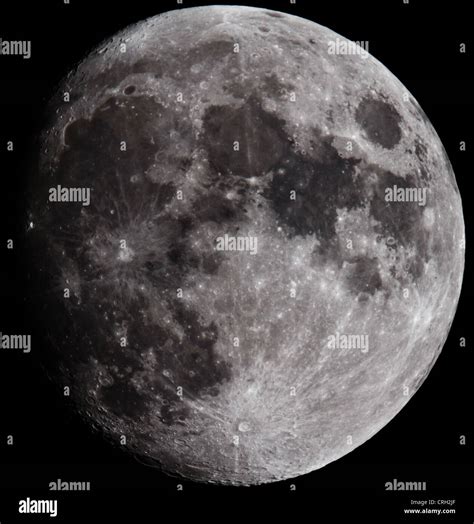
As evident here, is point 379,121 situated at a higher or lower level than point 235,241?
higher

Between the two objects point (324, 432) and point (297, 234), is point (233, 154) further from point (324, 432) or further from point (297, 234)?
point (324, 432)

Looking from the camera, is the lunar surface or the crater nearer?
the lunar surface

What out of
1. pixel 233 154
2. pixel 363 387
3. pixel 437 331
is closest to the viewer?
pixel 233 154

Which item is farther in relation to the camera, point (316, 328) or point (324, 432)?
point (324, 432)

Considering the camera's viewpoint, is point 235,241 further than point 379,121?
No

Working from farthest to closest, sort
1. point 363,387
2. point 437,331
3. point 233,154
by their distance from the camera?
point 437,331 → point 363,387 → point 233,154

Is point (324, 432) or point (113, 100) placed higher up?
point (113, 100)

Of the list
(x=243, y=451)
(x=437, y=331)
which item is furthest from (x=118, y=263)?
(x=437, y=331)

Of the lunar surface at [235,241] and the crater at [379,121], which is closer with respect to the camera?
the lunar surface at [235,241]
